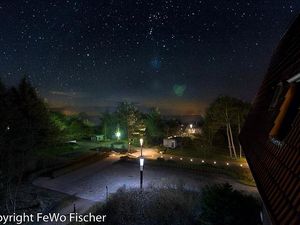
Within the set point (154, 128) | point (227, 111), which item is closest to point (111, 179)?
point (227, 111)

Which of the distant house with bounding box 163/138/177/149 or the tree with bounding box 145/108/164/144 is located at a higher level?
the tree with bounding box 145/108/164/144

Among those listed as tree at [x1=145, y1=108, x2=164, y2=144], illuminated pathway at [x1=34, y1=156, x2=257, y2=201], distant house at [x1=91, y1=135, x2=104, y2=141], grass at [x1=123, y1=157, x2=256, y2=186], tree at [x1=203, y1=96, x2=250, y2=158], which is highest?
tree at [x1=203, y1=96, x2=250, y2=158]

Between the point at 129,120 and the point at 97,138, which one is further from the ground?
the point at 129,120

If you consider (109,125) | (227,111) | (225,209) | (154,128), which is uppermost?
(227,111)

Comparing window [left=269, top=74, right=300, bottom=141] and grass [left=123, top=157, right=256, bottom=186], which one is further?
grass [left=123, top=157, right=256, bottom=186]

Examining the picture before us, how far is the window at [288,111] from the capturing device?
473cm

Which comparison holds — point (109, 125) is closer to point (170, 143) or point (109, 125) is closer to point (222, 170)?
point (170, 143)

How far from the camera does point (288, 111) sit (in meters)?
4.97

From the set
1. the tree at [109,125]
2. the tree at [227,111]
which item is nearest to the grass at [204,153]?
the tree at [227,111]

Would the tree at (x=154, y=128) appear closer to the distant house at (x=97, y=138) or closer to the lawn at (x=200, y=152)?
the lawn at (x=200, y=152)

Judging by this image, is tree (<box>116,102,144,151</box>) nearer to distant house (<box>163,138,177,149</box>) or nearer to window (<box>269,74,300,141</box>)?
distant house (<box>163,138,177,149</box>)

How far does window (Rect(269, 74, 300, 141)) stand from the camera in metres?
4.73

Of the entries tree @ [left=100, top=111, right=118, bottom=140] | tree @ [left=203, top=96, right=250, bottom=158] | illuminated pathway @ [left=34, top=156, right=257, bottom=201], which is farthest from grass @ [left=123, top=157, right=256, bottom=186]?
tree @ [left=100, top=111, right=118, bottom=140]

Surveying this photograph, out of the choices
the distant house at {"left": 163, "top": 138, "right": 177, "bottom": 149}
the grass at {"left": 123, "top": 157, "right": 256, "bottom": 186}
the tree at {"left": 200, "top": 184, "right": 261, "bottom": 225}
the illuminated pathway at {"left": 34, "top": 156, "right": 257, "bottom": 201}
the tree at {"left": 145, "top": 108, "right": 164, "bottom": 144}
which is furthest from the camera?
the tree at {"left": 145, "top": 108, "right": 164, "bottom": 144}
